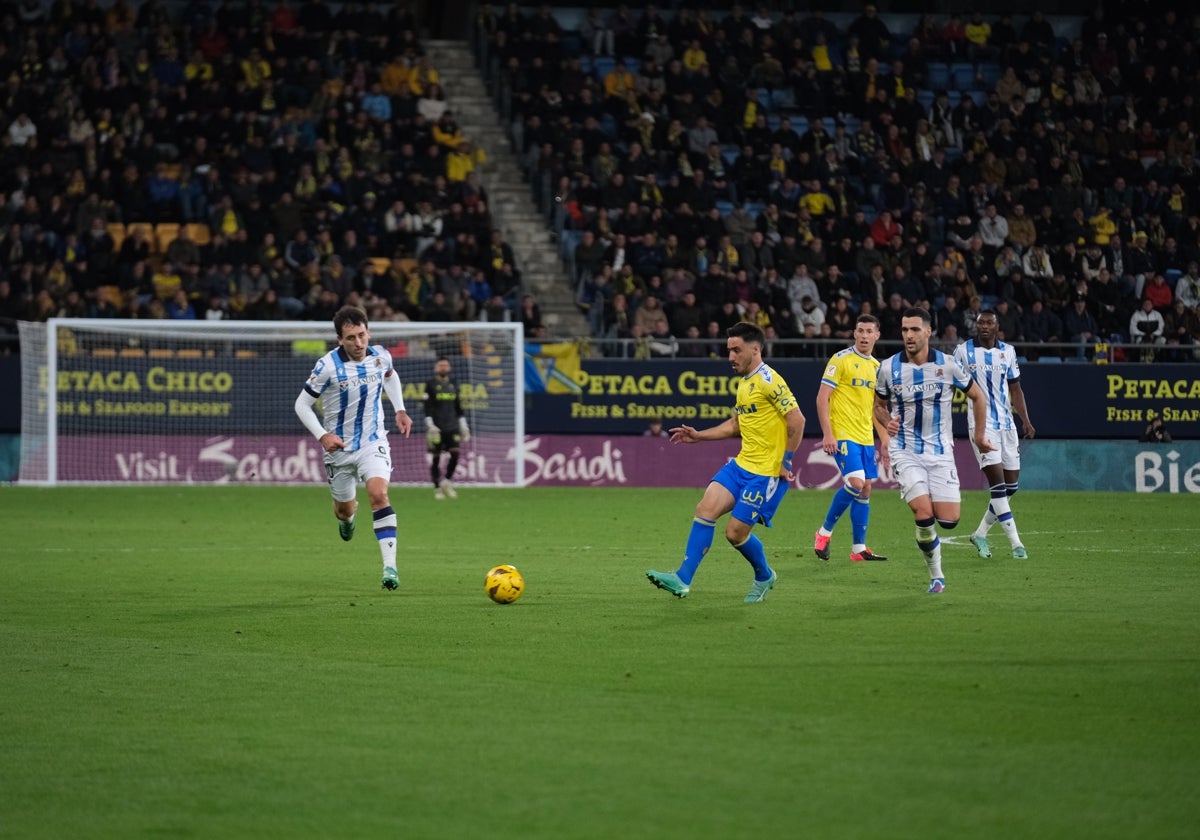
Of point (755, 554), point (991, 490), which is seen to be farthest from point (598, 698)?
point (991, 490)

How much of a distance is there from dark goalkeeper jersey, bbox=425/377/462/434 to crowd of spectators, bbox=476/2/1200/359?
394 cm

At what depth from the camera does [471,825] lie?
233 inches

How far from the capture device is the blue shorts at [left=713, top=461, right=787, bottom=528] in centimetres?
1183

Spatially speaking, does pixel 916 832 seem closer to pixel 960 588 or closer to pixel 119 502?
pixel 960 588

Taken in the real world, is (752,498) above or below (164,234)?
below

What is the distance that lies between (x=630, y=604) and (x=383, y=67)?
76.4 feet

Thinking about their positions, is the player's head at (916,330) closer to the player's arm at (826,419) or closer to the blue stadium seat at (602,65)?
the player's arm at (826,419)

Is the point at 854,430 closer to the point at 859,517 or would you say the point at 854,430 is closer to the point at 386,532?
the point at 859,517

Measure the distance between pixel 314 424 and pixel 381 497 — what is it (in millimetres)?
813

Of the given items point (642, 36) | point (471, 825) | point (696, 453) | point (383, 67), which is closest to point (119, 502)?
point (696, 453)

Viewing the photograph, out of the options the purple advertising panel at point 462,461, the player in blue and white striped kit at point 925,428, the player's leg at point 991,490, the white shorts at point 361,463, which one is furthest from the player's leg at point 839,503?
the purple advertising panel at point 462,461

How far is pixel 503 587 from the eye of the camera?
40.1 feet

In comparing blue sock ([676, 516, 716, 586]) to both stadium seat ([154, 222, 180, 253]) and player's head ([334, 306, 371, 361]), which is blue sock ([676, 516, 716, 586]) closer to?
player's head ([334, 306, 371, 361])

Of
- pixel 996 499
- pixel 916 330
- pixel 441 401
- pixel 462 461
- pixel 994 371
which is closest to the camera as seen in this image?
pixel 916 330
